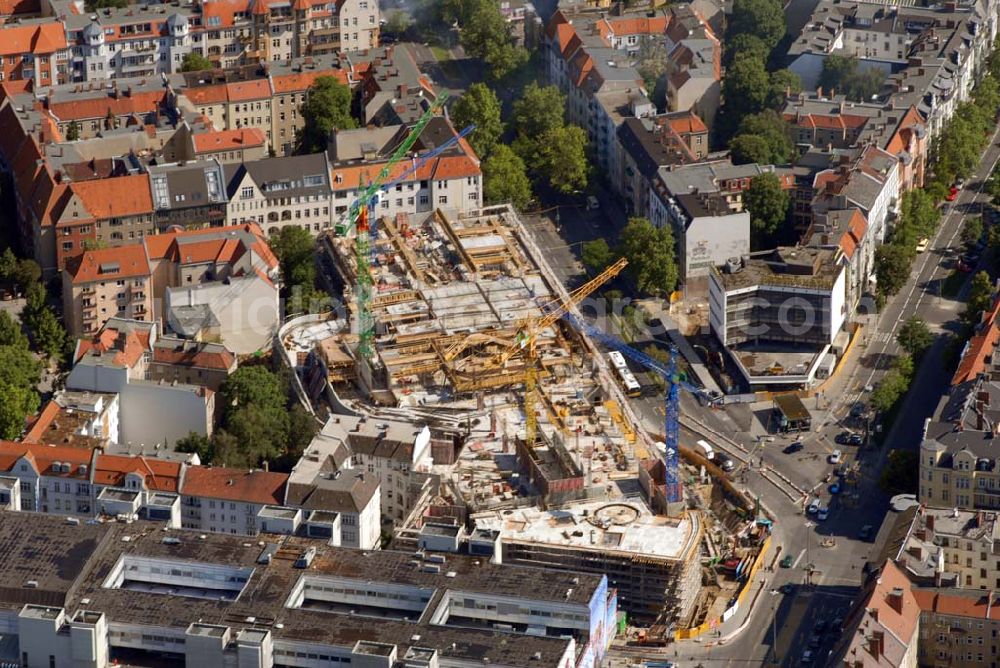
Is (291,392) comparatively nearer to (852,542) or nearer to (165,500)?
(165,500)

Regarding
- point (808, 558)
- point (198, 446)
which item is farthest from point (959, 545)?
point (198, 446)

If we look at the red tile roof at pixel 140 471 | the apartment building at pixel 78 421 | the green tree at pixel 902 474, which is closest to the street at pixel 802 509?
the green tree at pixel 902 474

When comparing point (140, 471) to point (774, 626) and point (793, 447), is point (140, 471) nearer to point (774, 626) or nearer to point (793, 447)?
point (774, 626)

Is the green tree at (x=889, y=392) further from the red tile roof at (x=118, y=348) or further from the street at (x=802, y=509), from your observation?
the red tile roof at (x=118, y=348)

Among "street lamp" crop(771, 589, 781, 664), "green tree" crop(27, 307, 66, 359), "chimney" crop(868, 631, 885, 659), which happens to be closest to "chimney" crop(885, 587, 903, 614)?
"chimney" crop(868, 631, 885, 659)

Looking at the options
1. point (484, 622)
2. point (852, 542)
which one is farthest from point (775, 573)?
point (484, 622)

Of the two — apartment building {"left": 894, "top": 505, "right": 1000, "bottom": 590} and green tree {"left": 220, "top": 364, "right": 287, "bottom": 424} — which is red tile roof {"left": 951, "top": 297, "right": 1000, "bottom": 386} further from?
green tree {"left": 220, "top": 364, "right": 287, "bottom": 424}
